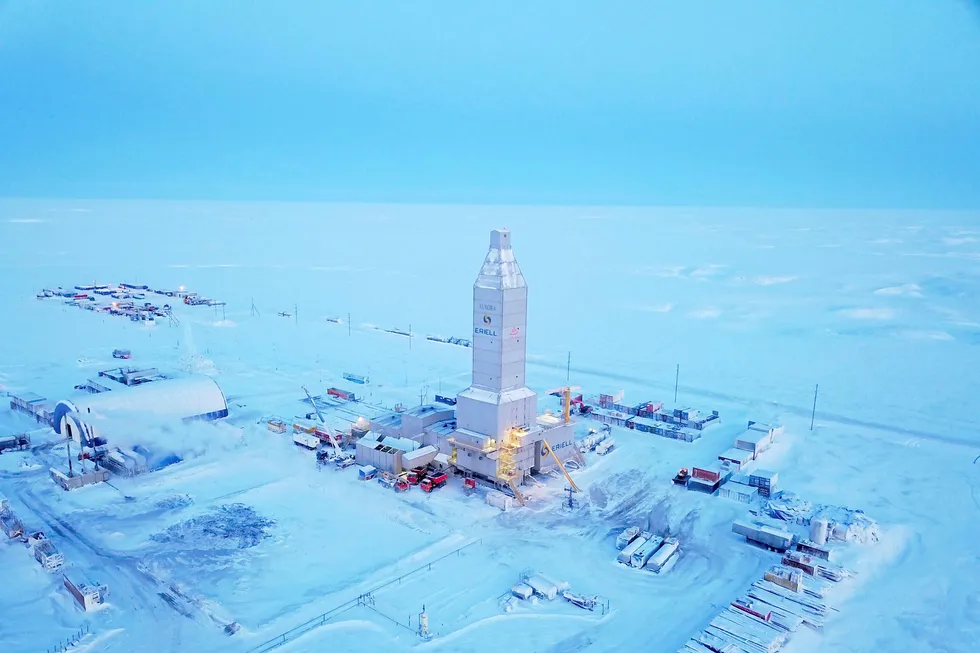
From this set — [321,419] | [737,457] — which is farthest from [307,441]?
[737,457]

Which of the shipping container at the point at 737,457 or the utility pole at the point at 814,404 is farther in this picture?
the utility pole at the point at 814,404

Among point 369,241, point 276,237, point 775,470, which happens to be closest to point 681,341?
point 775,470

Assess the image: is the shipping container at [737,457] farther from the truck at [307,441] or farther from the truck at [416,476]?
the truck at [307,441]

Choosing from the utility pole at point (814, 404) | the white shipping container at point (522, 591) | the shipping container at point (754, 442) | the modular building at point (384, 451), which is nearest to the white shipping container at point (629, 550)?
the white shipping container at point (522, 591)

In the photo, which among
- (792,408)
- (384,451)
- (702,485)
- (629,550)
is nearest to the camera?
(629,550)

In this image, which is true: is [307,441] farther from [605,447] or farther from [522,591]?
[522,591]

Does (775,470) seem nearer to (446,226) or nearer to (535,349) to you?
(535,349)

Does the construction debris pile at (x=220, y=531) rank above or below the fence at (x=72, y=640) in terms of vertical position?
above
